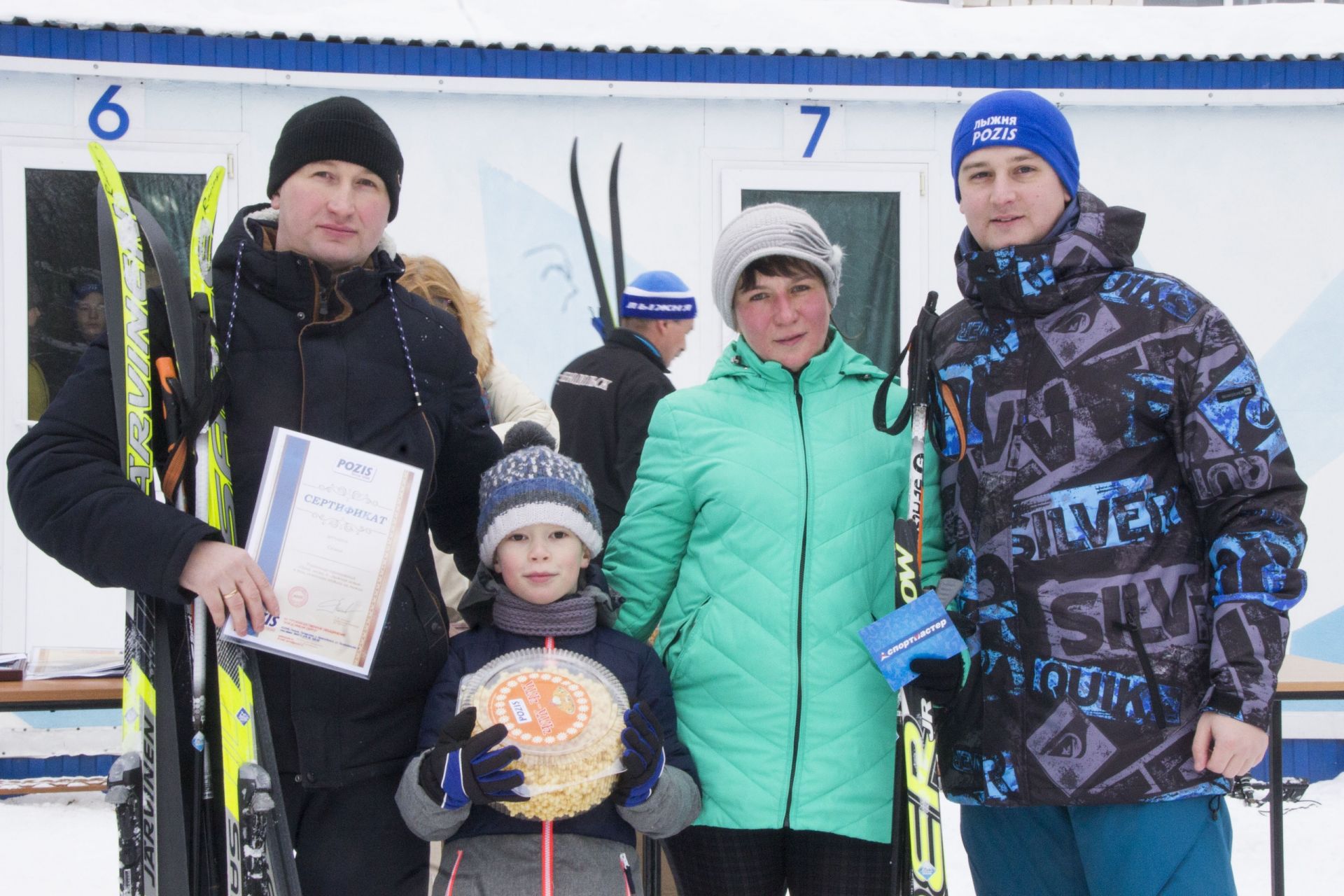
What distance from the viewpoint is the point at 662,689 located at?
210cm

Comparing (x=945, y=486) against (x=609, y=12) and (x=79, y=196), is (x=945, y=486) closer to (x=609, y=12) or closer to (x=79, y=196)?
(x=609, y=12)

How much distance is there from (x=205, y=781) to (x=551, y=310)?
3.68m

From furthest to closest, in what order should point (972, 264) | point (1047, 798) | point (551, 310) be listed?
point (551, 310) → point (972, 264) → point (1047, 798)

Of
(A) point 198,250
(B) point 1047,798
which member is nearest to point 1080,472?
(B) point 1047,798

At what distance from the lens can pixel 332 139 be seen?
1.88 meters

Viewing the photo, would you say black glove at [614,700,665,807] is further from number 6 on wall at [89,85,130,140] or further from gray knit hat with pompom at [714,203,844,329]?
number 6 on wall at [89,85,130,140]

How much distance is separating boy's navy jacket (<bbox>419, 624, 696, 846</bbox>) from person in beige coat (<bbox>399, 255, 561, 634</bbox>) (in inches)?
42.7

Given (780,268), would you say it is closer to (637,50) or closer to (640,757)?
(640,757)

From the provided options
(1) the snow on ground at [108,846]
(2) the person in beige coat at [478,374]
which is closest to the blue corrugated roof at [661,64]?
(2) the person in beige coat at [478,374]

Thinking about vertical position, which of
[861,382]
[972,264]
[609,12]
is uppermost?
[609,12]

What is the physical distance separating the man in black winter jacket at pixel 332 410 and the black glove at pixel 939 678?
2.83ft

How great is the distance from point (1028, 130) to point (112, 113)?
4.41 meters

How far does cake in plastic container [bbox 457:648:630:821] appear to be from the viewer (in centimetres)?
184

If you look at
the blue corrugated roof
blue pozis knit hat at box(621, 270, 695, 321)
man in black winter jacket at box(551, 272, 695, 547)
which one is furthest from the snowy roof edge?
man in black winter jacket at box(551, 272, 695, 547)
